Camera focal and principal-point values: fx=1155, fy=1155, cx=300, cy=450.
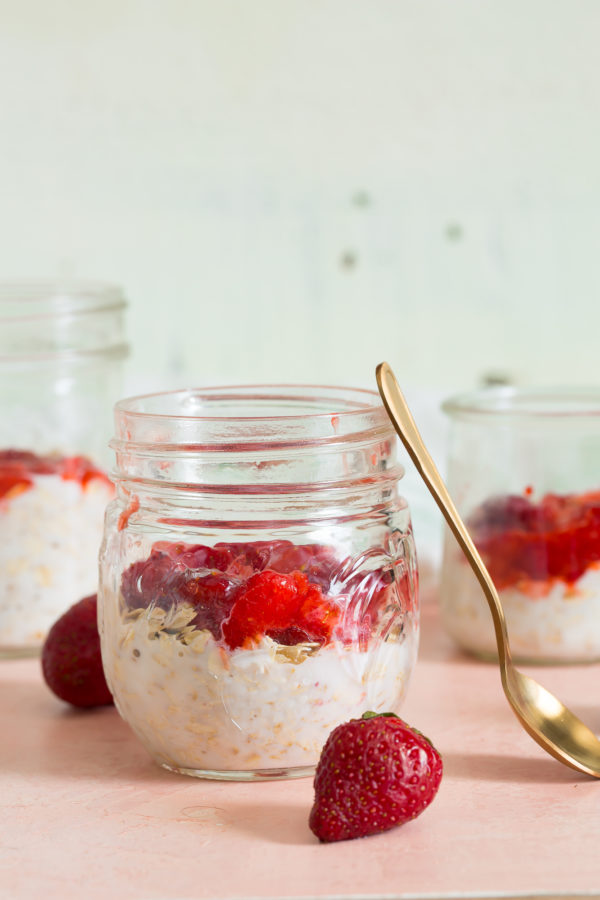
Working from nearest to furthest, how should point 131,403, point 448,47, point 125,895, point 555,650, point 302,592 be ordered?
point 125,895
point 302,592
point 131,403
point 555,650
point 448,47

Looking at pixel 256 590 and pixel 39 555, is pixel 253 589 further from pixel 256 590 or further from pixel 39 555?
pixel 39 555

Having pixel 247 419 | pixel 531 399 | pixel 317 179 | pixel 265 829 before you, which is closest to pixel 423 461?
pixel 247 419

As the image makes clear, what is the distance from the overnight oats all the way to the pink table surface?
0.19 m

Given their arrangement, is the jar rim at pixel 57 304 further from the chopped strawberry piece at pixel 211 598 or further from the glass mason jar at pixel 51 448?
the chopped strawberry piece at pixel 211 598

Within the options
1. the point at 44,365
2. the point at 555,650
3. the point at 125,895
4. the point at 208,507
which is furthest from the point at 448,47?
the point at 125,895

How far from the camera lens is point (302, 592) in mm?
745

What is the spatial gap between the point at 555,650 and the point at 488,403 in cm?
26

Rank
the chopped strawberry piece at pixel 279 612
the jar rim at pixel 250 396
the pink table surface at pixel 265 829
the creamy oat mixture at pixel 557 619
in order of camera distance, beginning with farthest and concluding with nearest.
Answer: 1. the creamy oat mixture at pixel 557 619
2. the jar rim at pixel 250 396
3. the chopped strawberry piece at pixel 279 612
4. the pink table surface at pixel 265 829

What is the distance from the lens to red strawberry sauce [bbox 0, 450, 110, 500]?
1.09m

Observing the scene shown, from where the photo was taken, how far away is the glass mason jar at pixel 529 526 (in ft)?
3.40

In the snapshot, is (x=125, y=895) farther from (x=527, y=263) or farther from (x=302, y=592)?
(x=527, y=263)

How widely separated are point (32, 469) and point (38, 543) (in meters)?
0.07

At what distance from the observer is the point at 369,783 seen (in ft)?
2.20

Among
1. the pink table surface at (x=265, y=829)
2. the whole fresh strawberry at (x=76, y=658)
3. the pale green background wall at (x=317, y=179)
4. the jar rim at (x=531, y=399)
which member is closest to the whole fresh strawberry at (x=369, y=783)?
the pink table surface at (x=265, y=829)
